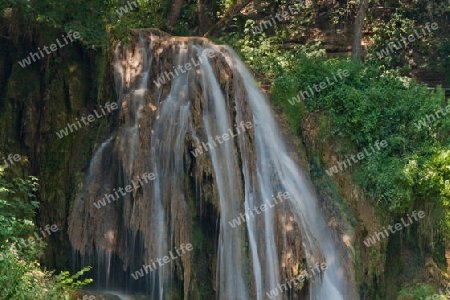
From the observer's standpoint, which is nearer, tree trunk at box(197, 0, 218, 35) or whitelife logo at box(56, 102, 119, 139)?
whitelife logo at box(56, 102, 119, 139)

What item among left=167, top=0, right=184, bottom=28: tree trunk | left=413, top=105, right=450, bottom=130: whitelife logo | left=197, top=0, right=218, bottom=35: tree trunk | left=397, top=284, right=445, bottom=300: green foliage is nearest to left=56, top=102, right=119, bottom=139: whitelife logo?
left=167, top=0, right=184, bottom=28: tree trunk

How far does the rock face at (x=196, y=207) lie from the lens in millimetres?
12297

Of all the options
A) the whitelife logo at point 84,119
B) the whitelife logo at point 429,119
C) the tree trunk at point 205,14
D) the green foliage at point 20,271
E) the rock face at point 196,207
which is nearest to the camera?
the green foliage at point 20,271

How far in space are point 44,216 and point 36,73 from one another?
3467 mm

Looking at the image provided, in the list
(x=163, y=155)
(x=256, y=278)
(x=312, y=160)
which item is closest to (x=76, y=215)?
(x=163, y=155)

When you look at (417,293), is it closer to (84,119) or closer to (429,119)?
(429,119)

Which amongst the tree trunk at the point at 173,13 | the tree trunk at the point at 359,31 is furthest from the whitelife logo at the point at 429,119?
the tree trunk at the point at 173,13

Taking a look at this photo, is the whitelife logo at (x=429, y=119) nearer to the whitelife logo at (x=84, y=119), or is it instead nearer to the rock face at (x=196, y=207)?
the rock face at (x=196, y=207)

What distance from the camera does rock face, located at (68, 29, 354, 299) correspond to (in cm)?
1230

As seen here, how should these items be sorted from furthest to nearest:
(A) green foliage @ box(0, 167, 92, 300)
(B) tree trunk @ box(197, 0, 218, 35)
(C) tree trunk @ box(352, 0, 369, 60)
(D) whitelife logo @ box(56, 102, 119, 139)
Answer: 1. (B) tree trunk @ box(197, 0, 218, 35)
2. (C) tree trunk @ box(352, 0, 369, 60)
3. (D) whitelife logo @ box(56, 102, 119, 139)
4. (A) green foliage @ box(0, 167, 92, 300)

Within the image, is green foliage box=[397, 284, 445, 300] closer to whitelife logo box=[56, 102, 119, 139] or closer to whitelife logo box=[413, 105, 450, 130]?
whitelife logo box=[413, 105, 450, 130]

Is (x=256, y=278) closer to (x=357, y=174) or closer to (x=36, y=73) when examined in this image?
(x=357, y=174)

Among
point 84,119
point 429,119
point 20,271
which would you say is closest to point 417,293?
point 429,119

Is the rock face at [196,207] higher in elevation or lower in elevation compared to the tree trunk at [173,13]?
lower
